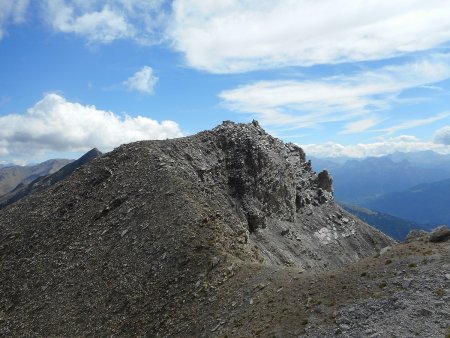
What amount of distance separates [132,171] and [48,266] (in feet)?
56.3

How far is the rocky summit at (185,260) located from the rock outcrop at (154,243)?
0.15 meters

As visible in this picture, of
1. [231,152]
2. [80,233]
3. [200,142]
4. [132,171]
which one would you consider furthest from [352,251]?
[80,233]

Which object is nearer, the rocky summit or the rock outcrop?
the rocky summit

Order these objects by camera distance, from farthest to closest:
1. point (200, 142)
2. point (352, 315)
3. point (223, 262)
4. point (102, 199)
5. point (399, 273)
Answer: point (200, 142), point (102, 199), point (223, 262), point (399, 273), point (352, 315)

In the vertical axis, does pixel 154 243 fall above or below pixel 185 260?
above

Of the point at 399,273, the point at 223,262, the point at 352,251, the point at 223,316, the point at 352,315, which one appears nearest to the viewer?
the point at 352,315

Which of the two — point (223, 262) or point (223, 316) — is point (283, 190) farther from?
point (223, 316)

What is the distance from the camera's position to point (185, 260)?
130 ft

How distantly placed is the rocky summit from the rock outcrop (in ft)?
0.49

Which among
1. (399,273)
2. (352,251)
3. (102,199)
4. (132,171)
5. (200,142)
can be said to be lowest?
(352,251)

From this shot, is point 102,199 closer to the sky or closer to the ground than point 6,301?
closer to the sky

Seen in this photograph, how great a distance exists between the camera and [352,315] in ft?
83.0

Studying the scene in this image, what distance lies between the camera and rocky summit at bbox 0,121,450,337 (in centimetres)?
2767

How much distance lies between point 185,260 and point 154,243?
17.5 feet
